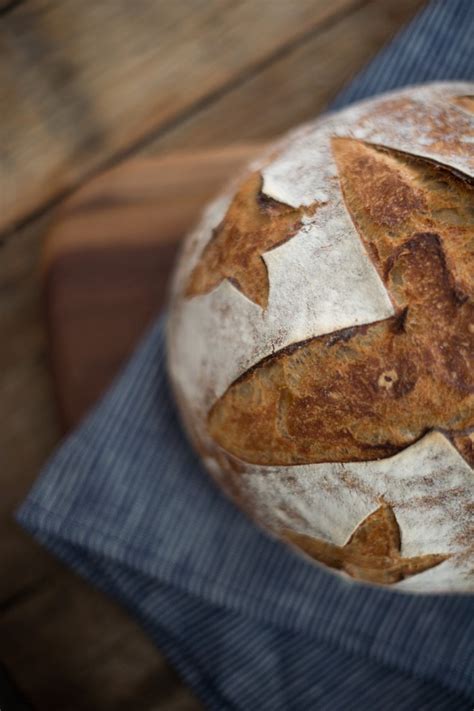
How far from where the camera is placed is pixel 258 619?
2.14ft

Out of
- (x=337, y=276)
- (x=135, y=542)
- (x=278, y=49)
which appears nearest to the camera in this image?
(x=337, y=276)

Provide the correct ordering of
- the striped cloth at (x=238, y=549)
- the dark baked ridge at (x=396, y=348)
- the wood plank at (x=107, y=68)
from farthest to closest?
the wood plank at (x=107, y=68), the striped cloth at (x=238, y=549), the dark baked ridge at (x=396, y=348)

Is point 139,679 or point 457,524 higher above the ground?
point 457,524

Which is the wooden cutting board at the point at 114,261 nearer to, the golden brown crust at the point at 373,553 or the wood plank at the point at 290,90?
the wood plank at the point at 290,90

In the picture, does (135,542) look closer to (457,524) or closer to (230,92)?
(457,524)

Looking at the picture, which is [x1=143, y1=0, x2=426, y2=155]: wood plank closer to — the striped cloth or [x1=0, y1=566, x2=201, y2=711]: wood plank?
the striped cloth

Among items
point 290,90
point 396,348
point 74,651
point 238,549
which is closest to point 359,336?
point 396,348

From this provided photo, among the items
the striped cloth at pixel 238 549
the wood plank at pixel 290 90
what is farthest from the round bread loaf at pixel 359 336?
the wood plank at pixel 290 90

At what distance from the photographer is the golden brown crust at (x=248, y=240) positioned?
0.42m

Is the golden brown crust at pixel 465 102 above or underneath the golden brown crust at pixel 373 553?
above

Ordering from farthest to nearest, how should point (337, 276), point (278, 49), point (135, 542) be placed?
point (278, 49) < point (135, 542) < point (337, 276)

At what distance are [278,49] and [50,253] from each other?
0.36 meters

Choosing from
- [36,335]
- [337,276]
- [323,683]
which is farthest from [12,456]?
[337,276]

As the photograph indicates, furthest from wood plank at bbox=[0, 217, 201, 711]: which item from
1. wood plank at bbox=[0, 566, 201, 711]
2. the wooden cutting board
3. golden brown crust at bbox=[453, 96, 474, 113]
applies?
golden brown crust at bbox=[453, 96, 474, 113]
